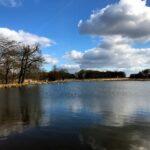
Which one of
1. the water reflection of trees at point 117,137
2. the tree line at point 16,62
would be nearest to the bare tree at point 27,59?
the tree line at point 16,62

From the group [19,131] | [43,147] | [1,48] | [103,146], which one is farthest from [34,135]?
[1,48]

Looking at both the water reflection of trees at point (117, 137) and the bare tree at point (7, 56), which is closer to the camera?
the water reflection of trees at point (117, 137)

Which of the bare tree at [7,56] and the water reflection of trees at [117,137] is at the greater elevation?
the bare tree at [7,56]

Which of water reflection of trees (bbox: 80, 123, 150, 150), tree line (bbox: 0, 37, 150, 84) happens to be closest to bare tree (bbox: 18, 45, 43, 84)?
A: tree line (bbox: 0, 37, 150, 84)

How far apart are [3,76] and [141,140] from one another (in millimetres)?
71289

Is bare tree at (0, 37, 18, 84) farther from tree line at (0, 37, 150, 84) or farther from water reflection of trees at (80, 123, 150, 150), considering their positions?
water reflection of trees at (80, 123, 150, 150)

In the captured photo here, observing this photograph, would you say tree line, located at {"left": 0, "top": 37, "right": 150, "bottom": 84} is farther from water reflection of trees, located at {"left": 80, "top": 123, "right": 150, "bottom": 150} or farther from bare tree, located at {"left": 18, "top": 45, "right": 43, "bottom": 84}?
water reflection of trees, located at {"left": 80, "top": 123, "right": 150, "bottom": 150}

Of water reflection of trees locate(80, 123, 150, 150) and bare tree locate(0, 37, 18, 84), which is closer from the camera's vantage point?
water reflection of trees locate(80, 123, 150, 150)

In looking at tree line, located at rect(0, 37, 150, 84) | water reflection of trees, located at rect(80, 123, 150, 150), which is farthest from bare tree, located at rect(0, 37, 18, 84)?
water reflection of trees, located at rect(80, 123, 150, 150)

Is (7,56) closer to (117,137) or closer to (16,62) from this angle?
(16,62)

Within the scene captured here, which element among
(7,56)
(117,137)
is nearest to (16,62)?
(7,56)

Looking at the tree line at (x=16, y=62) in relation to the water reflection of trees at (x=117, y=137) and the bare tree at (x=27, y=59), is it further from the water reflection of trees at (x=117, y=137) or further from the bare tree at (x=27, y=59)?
the water reflection of trees at (x=117, y=137)

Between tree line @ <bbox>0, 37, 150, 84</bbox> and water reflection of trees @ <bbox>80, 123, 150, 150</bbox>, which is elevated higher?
tree line @ <bbox>0, 37, 150, 84</bbox>

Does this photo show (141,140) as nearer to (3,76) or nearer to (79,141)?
(79,141)
